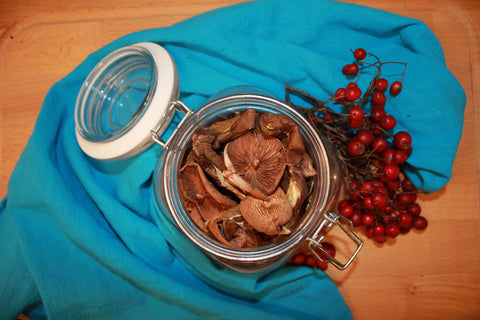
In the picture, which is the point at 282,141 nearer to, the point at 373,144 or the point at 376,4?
the point at 373,144

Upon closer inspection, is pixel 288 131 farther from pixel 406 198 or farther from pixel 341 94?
pixel 406 198

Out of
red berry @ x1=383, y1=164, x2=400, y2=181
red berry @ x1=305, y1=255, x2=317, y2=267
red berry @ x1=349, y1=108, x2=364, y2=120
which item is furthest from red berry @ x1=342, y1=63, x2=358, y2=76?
red berry @ x1=305, y1=255, x2=317, y2=267

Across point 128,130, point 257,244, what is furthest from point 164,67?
point 257,244

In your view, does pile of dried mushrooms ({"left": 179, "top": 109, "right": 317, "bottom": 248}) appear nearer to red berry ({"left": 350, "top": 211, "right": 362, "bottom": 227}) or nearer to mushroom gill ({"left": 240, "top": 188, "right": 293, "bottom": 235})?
mushroom gill ({"left": 240, "top": 188, "right": 293, "bottom": 235})

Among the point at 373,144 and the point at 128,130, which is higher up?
the point at 128,130

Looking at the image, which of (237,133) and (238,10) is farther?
(238,10)

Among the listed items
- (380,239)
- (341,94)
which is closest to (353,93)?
(341,94)

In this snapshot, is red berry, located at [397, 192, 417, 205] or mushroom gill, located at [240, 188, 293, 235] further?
red berry, located at [397, 192, 417, 205]
